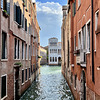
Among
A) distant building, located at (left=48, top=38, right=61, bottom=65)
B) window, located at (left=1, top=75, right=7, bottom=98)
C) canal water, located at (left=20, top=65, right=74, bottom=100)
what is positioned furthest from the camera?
distant building, located at (left=48, top=38, right=61, bottom=65)

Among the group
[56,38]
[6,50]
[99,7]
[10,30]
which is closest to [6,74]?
[6,50]

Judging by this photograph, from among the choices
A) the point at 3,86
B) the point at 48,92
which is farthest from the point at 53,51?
the point at 3,86

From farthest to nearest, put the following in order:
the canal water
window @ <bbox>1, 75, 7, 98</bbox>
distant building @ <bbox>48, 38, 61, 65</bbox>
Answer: distant building @ <bbox>48, 38, 61, 65</bbox>, the canal water, window @ <bbox>1, 75, 7, 98</bbox>

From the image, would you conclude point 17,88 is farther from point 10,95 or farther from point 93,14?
point 93,14

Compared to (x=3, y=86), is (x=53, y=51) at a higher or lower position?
higher

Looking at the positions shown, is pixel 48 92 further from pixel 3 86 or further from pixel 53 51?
pixel 53 51

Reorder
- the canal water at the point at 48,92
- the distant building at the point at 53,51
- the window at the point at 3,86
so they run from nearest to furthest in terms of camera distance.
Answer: the window at the point at 3,86
the canal water at the point at 48,92
the distant building at the point at 53,51

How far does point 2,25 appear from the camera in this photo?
862 centimetres

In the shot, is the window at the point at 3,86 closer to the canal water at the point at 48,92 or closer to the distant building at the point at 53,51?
the canal water at the point at 48,92

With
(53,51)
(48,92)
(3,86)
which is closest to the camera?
(3,86)

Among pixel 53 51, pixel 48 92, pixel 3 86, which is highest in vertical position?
pixel 53 51

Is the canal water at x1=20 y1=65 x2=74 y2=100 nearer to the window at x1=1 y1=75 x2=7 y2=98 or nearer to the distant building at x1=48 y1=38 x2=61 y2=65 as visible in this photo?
the window at x1=1 y1=75 x2=7 y2=98

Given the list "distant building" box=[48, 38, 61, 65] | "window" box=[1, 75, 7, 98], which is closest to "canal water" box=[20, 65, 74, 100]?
"window" box=[1, 75, 7, 98]

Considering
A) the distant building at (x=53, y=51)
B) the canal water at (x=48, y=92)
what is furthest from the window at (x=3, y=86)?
the distant building at (x=53, y=51)
